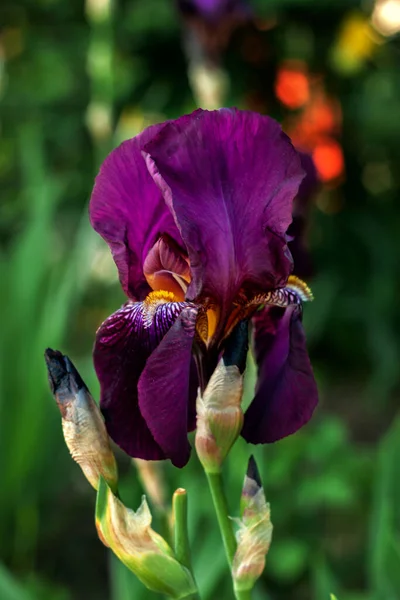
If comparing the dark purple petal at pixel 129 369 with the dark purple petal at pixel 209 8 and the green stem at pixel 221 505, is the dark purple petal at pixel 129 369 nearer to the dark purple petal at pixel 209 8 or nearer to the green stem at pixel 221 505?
the green stem at pixel 221 505

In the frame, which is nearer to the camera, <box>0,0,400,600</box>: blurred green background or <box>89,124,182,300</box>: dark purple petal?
<box>89,124,182,300</box>: dark purple petal

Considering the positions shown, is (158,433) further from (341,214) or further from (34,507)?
(341,214)

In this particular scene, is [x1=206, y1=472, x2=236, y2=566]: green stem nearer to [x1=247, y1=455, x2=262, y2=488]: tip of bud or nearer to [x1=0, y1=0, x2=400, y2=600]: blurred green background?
[x1=247, y1=455, x2=262, y2=488]: tip of bud

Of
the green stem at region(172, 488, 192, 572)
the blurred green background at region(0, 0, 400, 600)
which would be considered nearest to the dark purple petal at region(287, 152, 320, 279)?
the green stem at region(172, 488, 192, 572)

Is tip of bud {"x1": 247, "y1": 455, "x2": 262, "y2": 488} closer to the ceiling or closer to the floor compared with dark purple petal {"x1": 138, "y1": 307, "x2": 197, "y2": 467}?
closer to the floor

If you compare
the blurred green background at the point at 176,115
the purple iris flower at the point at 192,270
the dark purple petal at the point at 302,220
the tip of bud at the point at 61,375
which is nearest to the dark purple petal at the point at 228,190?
the purple iris flower at the point at 192,270

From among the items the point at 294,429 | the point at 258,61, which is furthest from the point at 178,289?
the point at 258,61
